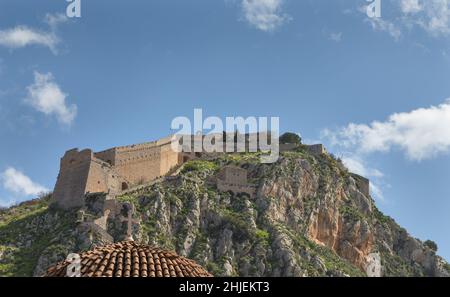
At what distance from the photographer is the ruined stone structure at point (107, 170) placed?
8988 centimetres

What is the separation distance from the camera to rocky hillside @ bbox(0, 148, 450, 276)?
274 ft

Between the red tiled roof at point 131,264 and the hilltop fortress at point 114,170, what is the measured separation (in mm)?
64719

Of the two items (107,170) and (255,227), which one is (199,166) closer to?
(107,170)

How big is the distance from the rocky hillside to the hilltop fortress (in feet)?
6.11

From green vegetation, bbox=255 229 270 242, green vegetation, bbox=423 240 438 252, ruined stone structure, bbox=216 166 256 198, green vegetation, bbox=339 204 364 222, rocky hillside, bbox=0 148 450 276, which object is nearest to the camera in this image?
rocky hillside, bbox=0 148 450 276

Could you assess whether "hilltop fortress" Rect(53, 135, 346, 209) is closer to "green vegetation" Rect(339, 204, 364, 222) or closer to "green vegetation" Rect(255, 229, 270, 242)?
"green vegetation" Rect(255, 229, 270, 242)

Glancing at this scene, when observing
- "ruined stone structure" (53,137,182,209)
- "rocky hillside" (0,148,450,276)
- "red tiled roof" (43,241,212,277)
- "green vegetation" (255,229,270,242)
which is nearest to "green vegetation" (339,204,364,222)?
"rocky hillside" (0,148,450,276)

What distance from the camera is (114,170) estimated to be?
94312mm

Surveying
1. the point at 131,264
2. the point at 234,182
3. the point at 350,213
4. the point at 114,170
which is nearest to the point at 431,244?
the point at 350,213

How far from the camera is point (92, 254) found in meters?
23.5

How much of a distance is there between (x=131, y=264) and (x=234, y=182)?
7617cm

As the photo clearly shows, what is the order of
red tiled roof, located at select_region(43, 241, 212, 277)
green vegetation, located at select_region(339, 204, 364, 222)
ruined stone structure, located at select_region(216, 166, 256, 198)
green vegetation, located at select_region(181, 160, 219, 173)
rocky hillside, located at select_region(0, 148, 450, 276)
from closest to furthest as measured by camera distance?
1. red tiled roof, located at select_region(43, 241, 212, 277)
2. rocky hillside, located at select_region(0, 148, 450, 276)
3. ruined stone structure, located at select_region(216, 166, 256, 198)
4. green vegetation, located at select_region(181, 160, 219, 173)
5. green vegetation, located at select_region(339, 204, 364, 222)
